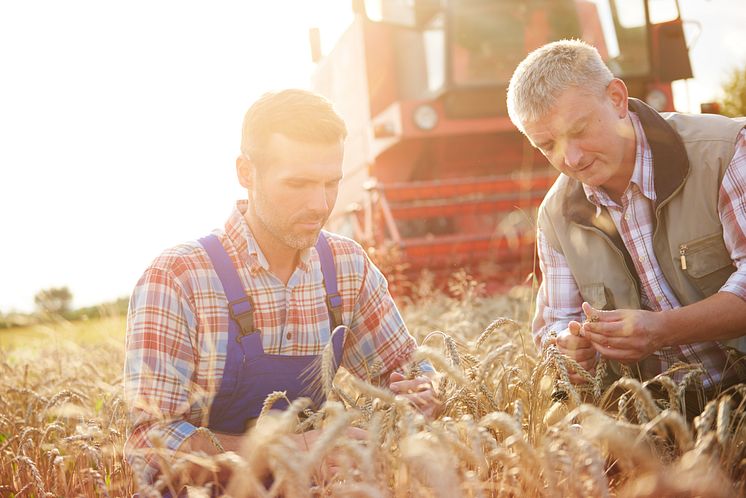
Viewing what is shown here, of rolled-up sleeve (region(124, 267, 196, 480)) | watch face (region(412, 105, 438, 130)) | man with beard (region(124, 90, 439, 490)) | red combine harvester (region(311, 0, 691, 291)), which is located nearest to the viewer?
rolled-up sleeve (region(124, 267, 196, 480))

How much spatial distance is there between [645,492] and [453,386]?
0.96 m

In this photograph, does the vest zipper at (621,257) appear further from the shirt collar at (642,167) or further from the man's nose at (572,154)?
the man's nose at (572,154)

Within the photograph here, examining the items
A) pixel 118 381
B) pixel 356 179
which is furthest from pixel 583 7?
pixel 118 381

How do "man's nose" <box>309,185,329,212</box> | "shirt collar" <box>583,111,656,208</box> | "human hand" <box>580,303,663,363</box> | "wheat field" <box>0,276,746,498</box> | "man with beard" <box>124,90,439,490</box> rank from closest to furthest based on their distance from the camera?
"wheat field" <box>0,276,746,498</box>, "man with beard" <box>124,90,439,490</box>, "human hand" <box>580,303,663,363</box>, "man's nose" <box>309,185,329,212</box>, "shirt collar" <box>583,111,656,208</box>

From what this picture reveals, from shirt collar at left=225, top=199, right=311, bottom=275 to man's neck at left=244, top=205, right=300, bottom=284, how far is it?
3cm

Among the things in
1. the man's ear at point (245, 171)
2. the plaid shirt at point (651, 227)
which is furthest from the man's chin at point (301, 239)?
the plaid shirt at point (651, 227)

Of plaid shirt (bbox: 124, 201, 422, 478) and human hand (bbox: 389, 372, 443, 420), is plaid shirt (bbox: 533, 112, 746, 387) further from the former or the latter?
human hand (bbox: 389, 372, 443, 420)

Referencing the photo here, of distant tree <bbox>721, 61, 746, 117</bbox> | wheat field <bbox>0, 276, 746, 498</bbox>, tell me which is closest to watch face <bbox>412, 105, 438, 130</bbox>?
wheat field <bbox>0, 276, 746, 498</bbox>

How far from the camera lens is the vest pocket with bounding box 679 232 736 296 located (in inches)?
102

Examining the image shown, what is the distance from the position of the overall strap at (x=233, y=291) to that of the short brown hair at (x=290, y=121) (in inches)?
14.9

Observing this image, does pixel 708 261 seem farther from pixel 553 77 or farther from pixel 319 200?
pixel 319 200

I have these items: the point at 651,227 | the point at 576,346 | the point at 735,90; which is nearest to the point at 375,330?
the point at 576,346

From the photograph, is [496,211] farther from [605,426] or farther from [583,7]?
[605,426]

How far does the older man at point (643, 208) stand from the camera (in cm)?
250
